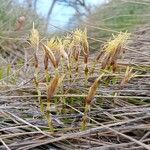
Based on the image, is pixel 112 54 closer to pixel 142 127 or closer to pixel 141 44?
pixel 142 127

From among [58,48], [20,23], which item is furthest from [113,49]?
[20,23]

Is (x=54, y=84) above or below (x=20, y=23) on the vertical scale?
below

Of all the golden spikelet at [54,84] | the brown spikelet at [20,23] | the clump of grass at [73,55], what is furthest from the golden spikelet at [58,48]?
the brown spikelet at [20,23]

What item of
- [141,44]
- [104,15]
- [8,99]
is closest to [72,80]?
[8,99]

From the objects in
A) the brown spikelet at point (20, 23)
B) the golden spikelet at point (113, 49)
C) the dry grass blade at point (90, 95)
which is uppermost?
the brown spikelet at point (20, 23)

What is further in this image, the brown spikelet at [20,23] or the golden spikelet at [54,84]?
the brown spikelet at [20,23]

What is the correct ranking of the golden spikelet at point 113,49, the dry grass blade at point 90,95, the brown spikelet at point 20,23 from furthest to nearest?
the brown spikelet at point 20,23
the golden spikelet at point 113,49
the dry grass blade at point 90,95

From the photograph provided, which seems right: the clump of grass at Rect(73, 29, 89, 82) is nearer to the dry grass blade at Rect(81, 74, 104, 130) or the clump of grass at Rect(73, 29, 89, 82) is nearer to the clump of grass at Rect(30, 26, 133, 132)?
the clump of grass at Rect(30, 26, 133, 132)

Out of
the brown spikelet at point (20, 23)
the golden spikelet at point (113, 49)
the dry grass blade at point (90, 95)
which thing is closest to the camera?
the dry grass blade at point (90, 95)

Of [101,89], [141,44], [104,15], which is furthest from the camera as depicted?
[104,15]

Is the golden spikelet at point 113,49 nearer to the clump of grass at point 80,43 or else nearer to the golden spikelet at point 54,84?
the clump of grass at point 80,43

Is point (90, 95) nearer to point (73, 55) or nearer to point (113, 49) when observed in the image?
point (113, 49)
